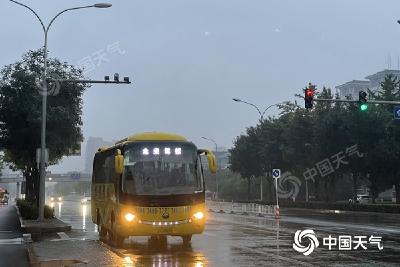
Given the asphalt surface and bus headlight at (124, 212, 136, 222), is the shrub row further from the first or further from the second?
bus headlight at (124, 212, 136, 222)

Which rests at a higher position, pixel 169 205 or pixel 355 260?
pixel 169 205

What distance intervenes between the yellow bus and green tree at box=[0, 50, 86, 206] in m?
13.8

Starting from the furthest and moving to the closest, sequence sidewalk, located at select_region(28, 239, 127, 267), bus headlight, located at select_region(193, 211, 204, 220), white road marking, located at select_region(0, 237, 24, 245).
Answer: white road marking, located at select_region(0, 237, 24, 245)
bus headlight, located at select_region(193, 211, 204, 220)
sidewalk, located at select_region(28, 239, 127, 267)

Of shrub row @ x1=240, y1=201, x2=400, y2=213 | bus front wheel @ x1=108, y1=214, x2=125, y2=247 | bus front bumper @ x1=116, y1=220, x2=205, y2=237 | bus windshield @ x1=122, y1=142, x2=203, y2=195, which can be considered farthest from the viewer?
shrub row @ x1=240, y1=201, x2=400, y2=213

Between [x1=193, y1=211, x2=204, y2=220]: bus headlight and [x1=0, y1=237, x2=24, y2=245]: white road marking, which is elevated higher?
[x1=193, y1=211, x2=204, y2=220]: bus headlight

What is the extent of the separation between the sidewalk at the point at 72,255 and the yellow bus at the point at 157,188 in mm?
1298

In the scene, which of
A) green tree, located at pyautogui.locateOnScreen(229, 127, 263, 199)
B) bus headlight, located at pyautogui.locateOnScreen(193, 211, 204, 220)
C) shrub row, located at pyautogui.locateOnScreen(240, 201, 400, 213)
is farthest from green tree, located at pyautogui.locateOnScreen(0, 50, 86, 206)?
green tree, located at pyautogui.locateOnScreen(229, 127, 263, 199)

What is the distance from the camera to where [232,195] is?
102750 mm

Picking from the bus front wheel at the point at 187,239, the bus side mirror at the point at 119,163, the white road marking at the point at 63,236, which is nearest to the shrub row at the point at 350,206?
the white road marking at the point at 63,236

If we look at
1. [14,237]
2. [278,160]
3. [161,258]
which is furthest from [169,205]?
[278,160]

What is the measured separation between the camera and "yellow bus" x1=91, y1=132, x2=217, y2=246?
16.6 m

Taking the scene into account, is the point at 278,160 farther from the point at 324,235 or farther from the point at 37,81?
the point at 324,235

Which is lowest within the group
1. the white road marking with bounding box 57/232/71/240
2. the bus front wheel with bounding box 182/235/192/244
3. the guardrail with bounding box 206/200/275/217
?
the guardrail with bounding box 206/200/275/217

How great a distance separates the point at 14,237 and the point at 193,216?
8302 mm
